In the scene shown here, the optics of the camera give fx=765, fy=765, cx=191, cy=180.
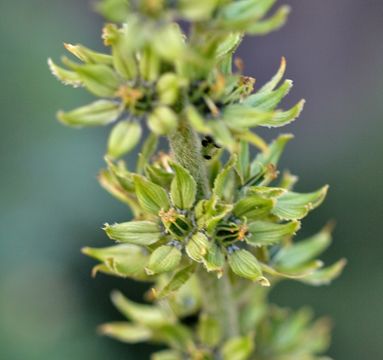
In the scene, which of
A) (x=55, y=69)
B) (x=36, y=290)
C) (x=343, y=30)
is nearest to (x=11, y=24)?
(x=36, y=290)

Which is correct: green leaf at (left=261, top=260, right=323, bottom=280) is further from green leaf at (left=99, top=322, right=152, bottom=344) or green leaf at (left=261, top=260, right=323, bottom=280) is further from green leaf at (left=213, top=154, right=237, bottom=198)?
green leaf at (left=99, top=322, right=152, bottom=344)

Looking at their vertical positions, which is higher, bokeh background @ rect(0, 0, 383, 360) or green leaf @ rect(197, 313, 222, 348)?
bokeh background @ rect(0, 0, 383, 360)

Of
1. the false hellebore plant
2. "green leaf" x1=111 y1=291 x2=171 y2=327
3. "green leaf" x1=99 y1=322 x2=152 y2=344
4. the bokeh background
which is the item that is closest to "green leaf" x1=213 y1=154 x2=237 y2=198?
the false hellebore plant

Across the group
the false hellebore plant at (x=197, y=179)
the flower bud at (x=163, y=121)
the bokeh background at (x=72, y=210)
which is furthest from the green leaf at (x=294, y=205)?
the bokeh background at (x=72, y=210)

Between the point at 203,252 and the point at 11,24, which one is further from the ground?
the point at 11,24

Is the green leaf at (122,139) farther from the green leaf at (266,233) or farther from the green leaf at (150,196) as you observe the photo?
the green leaf at (266,233)

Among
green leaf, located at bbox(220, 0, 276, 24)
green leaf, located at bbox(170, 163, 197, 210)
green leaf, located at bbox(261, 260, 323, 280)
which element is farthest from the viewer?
green leaf, located at bbox(261, 260, 323, 280)

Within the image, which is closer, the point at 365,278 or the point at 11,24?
the point at 365,278

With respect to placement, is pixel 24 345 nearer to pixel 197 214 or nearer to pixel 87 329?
pixel 87 329
